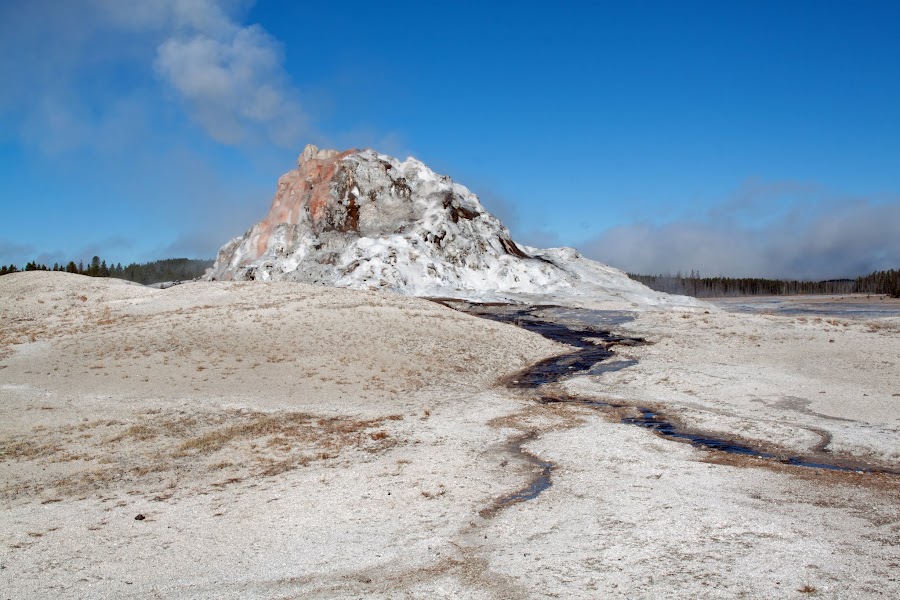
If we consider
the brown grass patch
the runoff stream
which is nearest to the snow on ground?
the brown grass patch

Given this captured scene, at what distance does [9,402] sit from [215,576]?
648 inches

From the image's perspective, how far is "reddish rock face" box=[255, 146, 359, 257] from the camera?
91.1 m

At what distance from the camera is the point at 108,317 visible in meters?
36.0

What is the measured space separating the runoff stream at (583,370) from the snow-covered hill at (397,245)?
10.4 m

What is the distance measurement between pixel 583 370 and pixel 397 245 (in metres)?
50.1

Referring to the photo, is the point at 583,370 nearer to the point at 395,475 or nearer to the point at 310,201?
the point at 395,475

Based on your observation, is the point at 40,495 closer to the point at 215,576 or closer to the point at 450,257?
the point at 215,576

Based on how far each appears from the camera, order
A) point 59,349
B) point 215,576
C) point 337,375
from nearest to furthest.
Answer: point 215,576, point 337,375, point 59,349

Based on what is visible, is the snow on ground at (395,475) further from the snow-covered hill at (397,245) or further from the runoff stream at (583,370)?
the snow-covered hill at (397,245)

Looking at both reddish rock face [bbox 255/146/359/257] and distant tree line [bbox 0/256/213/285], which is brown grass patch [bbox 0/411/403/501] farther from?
distant tree line [bbox 0/256/213/285]

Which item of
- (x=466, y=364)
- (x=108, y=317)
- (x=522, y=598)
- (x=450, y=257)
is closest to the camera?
(x=522, y=598)

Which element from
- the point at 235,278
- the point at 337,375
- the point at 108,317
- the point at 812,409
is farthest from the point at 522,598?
the point at 235,278

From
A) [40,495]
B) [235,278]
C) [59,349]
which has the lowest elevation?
[40,495]

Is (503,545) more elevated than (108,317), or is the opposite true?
(108,317)
